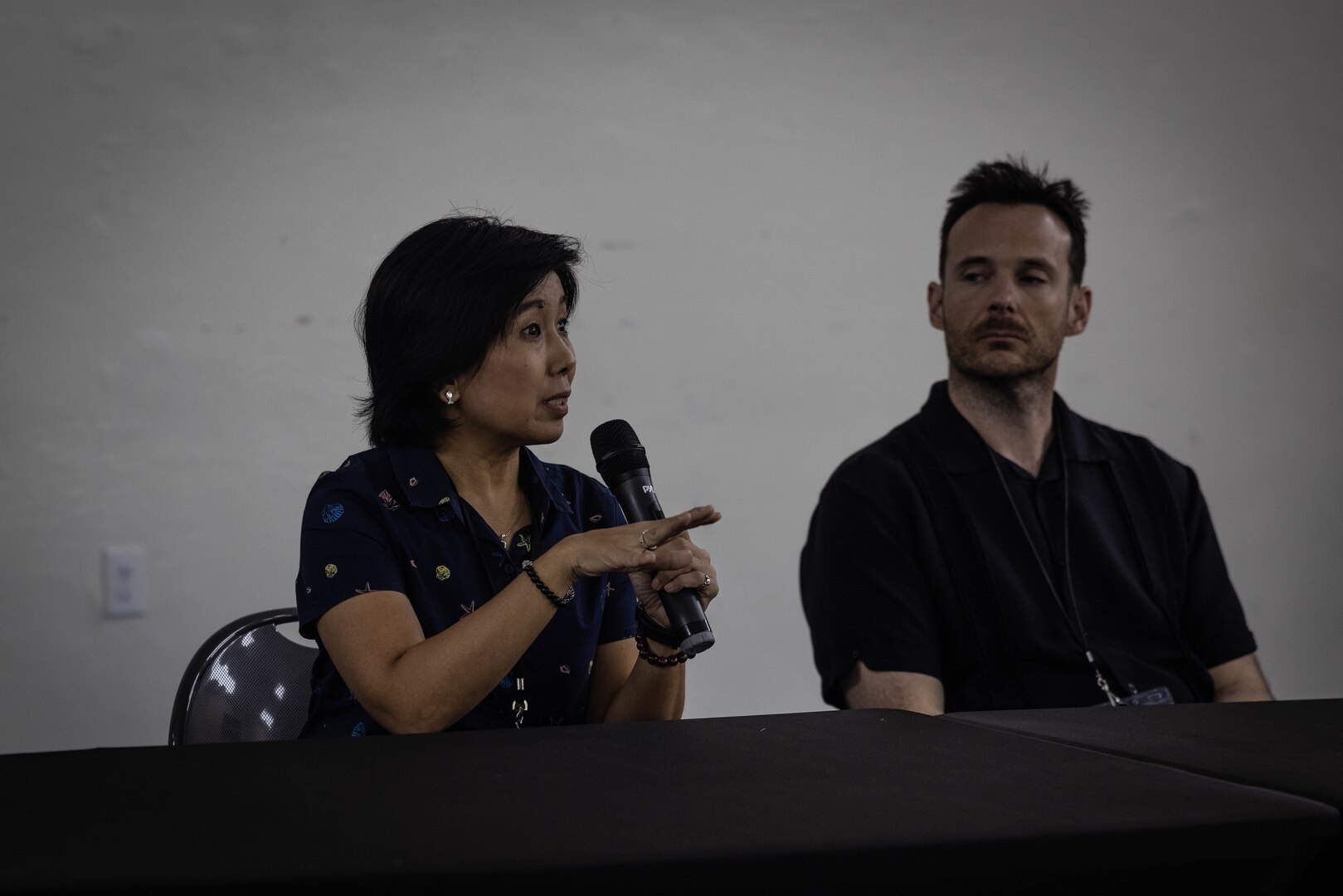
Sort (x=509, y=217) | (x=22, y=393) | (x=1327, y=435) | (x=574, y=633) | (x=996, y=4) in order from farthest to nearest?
1. (x=1327, y=435)
2. (x=996, y=4)
3. (x=509, y=217)
4. (x=22, y=393)
5. (x=574, y=633)

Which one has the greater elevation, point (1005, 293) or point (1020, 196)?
point (1020, 196)

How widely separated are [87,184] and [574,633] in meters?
1.42

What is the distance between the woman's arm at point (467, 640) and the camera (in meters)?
1.10

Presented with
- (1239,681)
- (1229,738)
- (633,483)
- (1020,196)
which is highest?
(1020,196)

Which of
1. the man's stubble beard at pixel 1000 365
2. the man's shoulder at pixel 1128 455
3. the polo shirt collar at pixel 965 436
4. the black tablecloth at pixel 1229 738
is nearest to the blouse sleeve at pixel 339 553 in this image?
the black tablecloth at pixel 1229 738

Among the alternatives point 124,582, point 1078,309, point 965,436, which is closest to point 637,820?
point 965,436

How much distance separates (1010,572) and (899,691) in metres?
0.26

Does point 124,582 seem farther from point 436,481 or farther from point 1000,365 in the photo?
point 1000,365

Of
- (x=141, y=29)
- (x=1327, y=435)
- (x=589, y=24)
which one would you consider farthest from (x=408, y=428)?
(x=1327, y=435)

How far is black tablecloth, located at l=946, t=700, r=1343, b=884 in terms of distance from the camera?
744mm

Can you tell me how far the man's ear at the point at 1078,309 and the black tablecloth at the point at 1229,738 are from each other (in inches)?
39.6

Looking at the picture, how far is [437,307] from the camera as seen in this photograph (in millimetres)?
1354

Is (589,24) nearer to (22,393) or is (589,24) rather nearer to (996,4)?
(996,4)

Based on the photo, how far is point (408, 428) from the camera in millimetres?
1404
